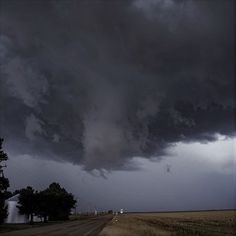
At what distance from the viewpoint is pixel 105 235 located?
42.2m

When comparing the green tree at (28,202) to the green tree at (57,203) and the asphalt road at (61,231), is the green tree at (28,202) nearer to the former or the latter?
the green tree at (57,203)

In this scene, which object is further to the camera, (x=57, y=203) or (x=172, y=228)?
(x=57, y=203)

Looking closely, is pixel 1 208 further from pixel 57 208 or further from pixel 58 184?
pixel 58 184

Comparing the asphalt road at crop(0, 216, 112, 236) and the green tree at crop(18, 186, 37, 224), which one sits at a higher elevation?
the green tree at crop(18, 186, 37, 224)

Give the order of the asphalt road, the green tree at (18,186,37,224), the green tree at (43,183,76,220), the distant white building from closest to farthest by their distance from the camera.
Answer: the asphalt road → the green tree at (18,186,37,224) → the distant white building → the green tree at (43,183,76,220)

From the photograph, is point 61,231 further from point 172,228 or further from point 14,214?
point 14,214

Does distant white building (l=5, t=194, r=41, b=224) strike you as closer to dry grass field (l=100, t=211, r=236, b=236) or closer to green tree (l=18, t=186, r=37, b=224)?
→ green tree (l=18, t=186, r=37, b=224)

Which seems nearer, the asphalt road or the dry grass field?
the dry grass field

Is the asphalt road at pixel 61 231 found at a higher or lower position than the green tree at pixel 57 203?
lower

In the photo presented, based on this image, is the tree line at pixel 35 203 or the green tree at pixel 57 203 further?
the green tree at pixel 57 203

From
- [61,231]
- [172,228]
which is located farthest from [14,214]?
[172,228]

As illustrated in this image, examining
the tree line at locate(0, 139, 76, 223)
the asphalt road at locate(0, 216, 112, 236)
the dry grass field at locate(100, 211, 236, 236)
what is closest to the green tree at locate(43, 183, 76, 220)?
the tree line at locate(0, 139, 76, 223)

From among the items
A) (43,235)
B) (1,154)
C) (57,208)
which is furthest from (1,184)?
(57,208)

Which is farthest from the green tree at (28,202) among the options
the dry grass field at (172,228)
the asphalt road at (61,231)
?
the asphalt road at (61,231)
